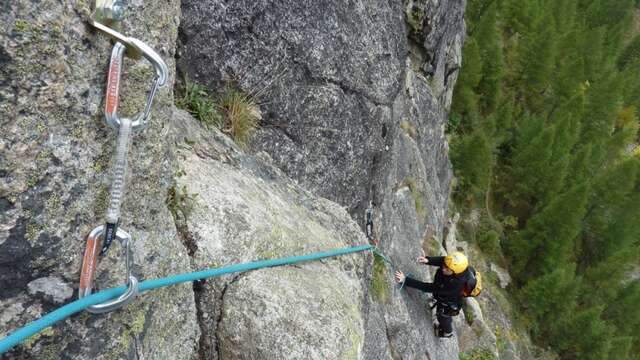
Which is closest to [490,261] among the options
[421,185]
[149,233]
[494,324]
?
[494,324]

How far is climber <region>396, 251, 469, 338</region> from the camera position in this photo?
7.86 metres

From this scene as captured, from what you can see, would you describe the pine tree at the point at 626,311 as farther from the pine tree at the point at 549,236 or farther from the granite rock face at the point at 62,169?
the granite rock face at the point at 62,169

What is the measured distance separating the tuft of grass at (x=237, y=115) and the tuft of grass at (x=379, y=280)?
7.71 feet

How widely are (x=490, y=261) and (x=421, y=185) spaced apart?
543 inches

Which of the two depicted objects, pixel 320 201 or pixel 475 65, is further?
pixel 475 65

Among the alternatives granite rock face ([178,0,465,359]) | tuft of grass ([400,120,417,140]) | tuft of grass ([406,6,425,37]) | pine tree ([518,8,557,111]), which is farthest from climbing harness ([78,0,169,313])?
pine tree ([518,8,557,111])

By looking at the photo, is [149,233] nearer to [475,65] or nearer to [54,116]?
[54,116]

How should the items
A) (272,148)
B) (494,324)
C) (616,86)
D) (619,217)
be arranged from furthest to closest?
1. (616,86)
2. (619,217)
3. (494,324)
4. (272,148)

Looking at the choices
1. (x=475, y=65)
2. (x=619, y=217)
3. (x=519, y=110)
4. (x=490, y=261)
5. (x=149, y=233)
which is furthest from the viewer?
(x=519, y=110)

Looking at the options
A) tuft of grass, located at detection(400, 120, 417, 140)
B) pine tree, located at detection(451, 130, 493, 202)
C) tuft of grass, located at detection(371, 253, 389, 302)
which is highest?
tuft of grass, located at detection(400, 120, 417, 140)

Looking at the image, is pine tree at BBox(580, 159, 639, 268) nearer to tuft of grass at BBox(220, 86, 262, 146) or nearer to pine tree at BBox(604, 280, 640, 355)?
pine tree at BBox(604, 280, 640, 355)

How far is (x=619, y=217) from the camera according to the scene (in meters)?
26.3

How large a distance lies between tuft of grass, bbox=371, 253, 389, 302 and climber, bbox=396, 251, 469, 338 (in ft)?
3.54

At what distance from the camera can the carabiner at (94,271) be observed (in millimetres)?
2170
